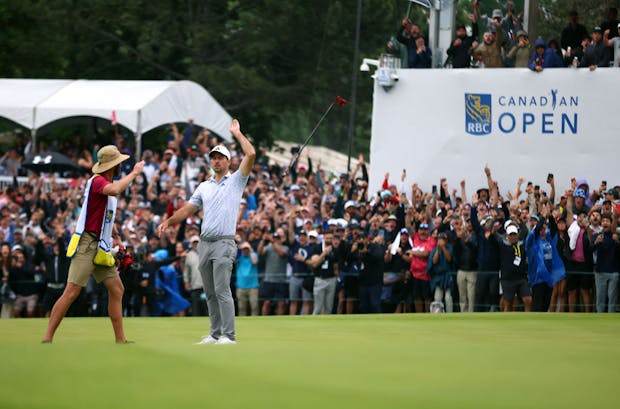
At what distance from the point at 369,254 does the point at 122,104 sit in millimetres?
13943

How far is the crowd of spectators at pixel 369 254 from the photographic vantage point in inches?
812

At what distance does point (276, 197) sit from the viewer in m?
27.0

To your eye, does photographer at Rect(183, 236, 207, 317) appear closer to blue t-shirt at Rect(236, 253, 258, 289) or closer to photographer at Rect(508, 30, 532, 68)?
blue t-shirt at Rect(236, 253, 258, 289)

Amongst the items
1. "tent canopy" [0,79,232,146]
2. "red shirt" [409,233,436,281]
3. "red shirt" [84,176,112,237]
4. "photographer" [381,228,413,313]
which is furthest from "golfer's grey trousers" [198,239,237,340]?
"tent canopy" [0,79,232,146]

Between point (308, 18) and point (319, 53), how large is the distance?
1.73 meters

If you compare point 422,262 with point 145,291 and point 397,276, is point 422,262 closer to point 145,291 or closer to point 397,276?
point 397,276

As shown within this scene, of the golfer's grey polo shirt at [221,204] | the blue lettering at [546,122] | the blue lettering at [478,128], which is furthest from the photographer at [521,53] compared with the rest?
the golfer's grey polo shirt at [221,204]

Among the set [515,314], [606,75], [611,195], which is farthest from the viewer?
[606,75]

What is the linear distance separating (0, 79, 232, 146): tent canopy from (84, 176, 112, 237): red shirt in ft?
70.4

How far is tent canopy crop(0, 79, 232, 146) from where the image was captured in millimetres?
33625

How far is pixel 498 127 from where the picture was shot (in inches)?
1032

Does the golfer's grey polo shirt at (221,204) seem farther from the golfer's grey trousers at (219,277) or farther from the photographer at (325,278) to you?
the photographer at (325,278)

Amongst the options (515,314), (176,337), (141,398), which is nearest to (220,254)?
(176,337)

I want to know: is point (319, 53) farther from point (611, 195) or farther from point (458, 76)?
point (611, 195)
